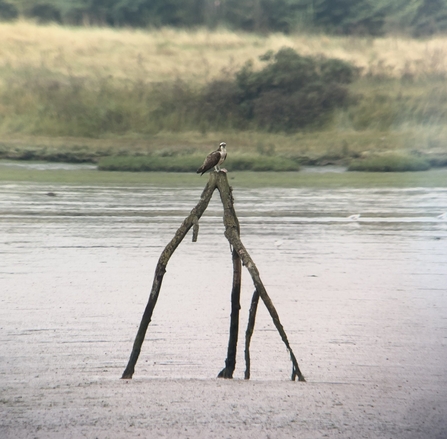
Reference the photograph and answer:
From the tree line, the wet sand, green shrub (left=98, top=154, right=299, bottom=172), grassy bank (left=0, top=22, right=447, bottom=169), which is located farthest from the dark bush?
the wet sand

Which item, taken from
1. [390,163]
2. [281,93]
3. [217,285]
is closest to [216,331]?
[217,285]

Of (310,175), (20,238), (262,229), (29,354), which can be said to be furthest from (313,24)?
(29,354)

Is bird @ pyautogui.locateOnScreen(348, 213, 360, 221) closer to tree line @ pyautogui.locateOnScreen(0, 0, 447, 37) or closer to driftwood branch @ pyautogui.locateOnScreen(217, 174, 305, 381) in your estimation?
tree line @ pyautogui.locateOnScreen(0, 0, 447, 37)

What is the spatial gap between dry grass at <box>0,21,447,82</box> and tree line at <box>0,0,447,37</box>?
103 millimetres

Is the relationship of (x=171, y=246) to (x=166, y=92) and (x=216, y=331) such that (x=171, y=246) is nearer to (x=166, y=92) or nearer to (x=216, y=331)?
(x=216, y=331)

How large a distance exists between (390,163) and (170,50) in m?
3.04

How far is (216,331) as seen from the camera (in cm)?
299

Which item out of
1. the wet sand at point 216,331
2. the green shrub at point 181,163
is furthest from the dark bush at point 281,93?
the wet sand at point 216,331

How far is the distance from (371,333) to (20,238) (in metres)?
3.33

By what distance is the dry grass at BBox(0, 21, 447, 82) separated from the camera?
23.8ft

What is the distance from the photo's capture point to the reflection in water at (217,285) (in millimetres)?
2654

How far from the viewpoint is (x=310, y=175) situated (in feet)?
28.5

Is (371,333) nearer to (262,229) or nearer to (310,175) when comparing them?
(262,229)

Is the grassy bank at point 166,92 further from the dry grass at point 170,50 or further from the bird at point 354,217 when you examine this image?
the bird at point 354,217
